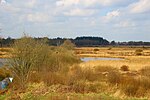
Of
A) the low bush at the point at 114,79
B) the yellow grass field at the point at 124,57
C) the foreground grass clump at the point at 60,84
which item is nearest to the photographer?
the foreground grass clump at the point at 60,84

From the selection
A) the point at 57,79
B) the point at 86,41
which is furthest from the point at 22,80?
the point at 86,41

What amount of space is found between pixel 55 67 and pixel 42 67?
7.17 feet

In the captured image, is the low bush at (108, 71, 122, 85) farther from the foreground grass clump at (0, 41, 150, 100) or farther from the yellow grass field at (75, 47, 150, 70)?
the yellow grass field at (75, 47, 150, 70)

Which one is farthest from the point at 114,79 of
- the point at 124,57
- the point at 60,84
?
the point at 124,57

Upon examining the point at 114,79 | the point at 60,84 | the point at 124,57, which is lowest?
the point at 124,57

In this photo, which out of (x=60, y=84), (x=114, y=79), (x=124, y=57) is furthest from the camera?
(x=124, y=57)

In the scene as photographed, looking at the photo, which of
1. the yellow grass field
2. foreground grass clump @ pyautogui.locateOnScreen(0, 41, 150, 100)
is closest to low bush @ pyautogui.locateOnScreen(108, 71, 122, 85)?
foreground grass clump @ pyautogui.locateOnScreen(0, 41, 150, 100)

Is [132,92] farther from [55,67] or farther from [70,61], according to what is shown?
[70,61]

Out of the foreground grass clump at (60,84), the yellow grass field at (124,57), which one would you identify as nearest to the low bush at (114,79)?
the foreground grass clump at (60,84)

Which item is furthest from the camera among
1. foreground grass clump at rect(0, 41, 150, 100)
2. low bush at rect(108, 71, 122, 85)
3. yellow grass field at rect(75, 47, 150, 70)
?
yellow grass field at rect(75, 47, 150, 70)

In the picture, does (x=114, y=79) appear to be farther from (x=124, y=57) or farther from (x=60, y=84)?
(x=124, y=57)

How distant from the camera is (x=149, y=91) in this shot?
17.8 metres

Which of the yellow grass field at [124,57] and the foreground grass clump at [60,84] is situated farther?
the yellow grass field at [124,57]

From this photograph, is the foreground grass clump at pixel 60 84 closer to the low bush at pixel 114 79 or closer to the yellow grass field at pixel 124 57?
the low bush at pixel 114 79
